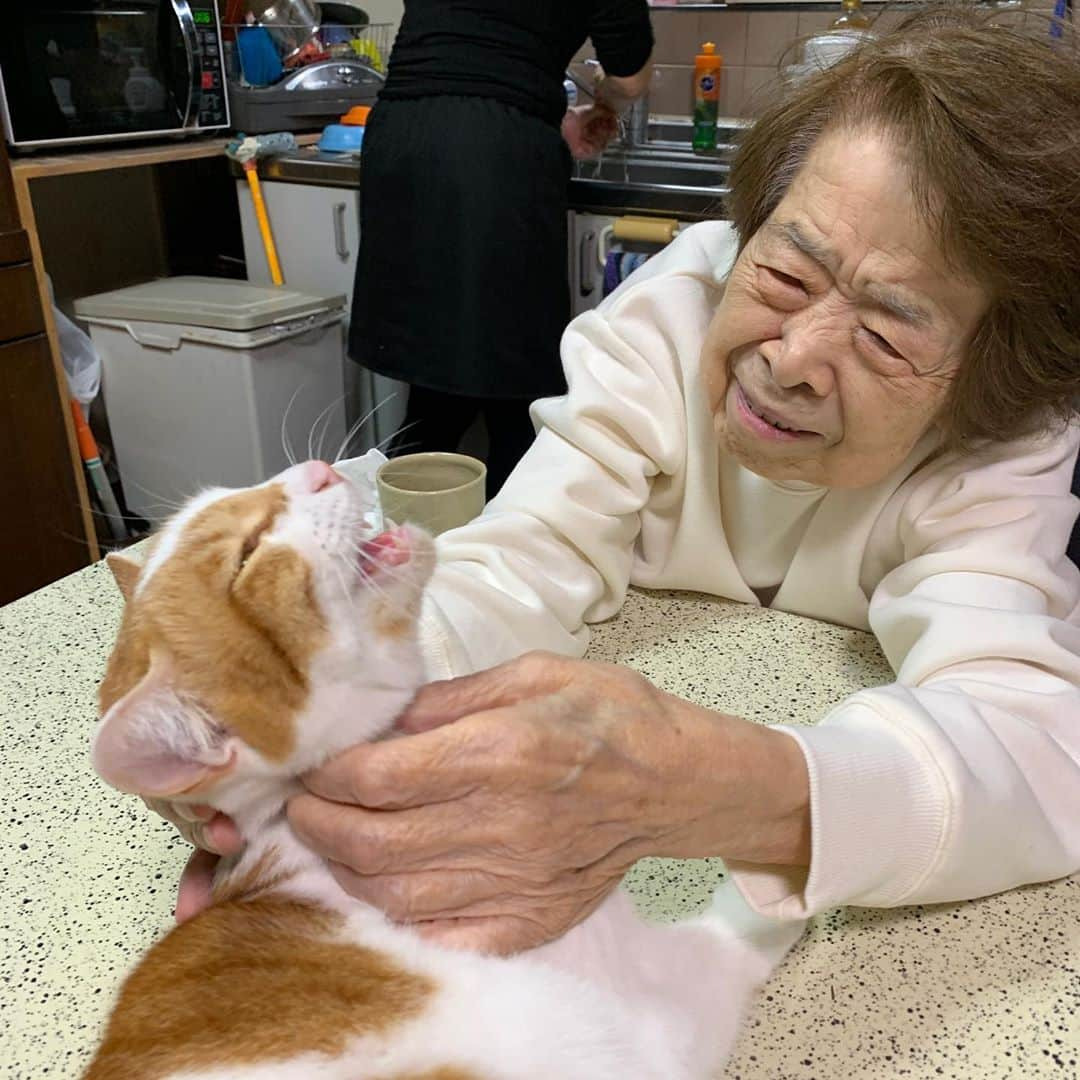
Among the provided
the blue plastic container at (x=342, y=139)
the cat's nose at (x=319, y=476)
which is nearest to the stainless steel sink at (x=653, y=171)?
the blue plastic container at (x=342, y=139)

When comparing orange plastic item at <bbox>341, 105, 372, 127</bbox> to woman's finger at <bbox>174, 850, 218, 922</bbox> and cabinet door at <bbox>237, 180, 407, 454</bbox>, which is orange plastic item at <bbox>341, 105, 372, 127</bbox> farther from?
woman's finger at <bbox>174, 850, 218, 922</bbox>

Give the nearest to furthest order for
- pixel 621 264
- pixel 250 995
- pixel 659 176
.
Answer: pixel 250 995, pixel 621 264, pixel 659 176

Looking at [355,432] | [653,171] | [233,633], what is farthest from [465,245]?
[233,633]

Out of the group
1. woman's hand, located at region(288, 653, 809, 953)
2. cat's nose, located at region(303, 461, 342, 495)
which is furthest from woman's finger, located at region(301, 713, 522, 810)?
cat's nose, located at region(303, 461, 342, 495)

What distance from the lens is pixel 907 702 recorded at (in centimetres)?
70

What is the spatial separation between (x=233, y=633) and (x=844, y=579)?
0.63m

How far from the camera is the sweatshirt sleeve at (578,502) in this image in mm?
914

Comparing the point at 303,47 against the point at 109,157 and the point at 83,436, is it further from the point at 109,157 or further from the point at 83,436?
the point at 83,436

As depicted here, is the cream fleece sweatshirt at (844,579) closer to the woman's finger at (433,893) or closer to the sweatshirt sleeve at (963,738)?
the sweatshirt sleeve at (963,738)

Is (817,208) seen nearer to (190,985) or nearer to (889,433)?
(889,433)

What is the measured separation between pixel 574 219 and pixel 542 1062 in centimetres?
201

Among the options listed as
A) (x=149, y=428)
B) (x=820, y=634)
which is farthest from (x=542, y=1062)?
Result: (x=149, y=428)

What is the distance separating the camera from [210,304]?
8.02 feet

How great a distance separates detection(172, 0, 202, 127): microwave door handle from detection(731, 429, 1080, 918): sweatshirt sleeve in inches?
94.1
